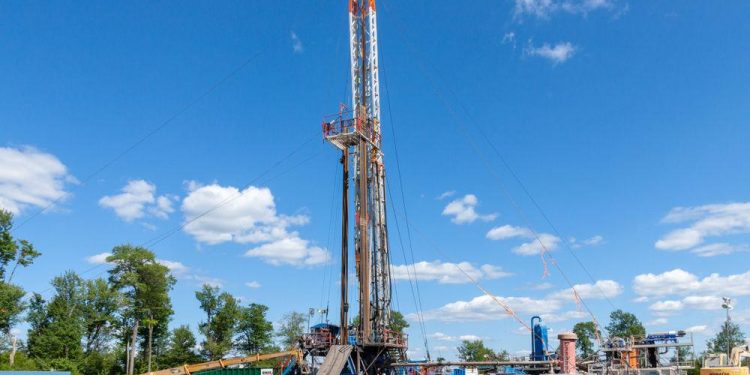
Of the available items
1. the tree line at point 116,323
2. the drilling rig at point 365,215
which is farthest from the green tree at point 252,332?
the drilling rig at point 365,215

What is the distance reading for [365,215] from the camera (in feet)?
Answer: 126

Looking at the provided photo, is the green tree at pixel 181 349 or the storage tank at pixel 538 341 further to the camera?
the green tree at pixel 181 349

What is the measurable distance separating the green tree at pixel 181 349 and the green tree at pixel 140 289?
4.58 m

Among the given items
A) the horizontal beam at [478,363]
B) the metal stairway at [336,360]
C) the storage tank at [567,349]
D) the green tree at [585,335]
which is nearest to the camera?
the storage tank at [567,349]

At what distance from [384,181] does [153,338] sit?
150 ft

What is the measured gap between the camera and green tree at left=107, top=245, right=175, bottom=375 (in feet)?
227

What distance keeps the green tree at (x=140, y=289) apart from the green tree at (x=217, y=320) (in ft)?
21.5

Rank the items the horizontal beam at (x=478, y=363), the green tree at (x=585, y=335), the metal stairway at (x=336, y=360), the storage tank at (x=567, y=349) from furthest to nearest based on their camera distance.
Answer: the green tree at (x=585, y=335) < the metal stairway at (x=336, y=360) < the horizontal beam at (x=478, y=363) < the storage tank at (x=567, y=349)

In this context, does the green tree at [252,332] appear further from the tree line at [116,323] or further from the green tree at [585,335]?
the green tree at [585,335]

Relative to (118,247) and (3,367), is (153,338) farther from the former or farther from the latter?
(3,367)

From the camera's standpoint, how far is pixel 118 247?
231 ft

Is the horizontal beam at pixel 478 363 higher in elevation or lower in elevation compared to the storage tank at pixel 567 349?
lower

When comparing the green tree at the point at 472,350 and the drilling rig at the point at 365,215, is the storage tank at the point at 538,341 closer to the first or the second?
the drilling rig at the point at 365,215

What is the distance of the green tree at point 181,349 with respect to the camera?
252ft
